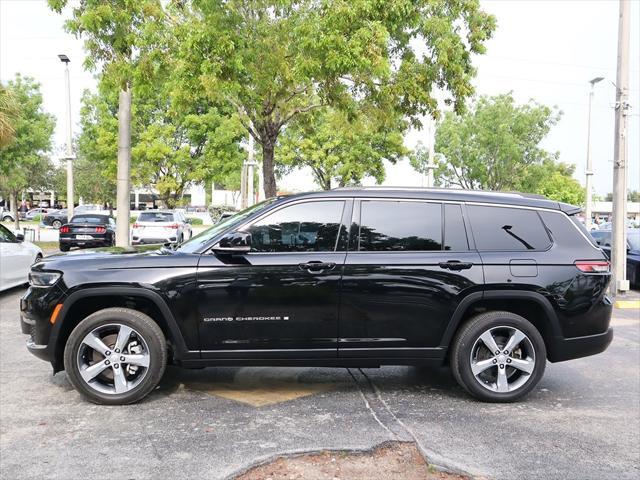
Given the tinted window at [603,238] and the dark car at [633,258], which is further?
the tinted window at [603,238]

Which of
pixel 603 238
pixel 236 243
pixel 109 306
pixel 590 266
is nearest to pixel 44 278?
pixel 109 306

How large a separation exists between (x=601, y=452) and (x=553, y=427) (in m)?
0.46

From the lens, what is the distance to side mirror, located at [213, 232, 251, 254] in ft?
14.3

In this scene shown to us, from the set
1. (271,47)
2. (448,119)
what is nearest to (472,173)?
(448,119)

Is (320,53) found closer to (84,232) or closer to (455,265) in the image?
(455,265)

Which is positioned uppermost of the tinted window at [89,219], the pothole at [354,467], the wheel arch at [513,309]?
the tinted window at [89,219]

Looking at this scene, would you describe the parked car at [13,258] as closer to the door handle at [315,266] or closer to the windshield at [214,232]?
the windshield at [214,232]

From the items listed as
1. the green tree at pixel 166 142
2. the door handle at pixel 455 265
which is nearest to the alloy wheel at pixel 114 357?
the door handle at pixel 455 265

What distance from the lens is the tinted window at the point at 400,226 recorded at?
4625 mm

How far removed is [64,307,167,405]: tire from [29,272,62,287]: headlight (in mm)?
421

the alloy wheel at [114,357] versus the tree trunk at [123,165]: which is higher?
the tree trunk at [123,165]

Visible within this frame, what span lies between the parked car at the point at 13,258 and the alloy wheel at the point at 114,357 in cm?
569

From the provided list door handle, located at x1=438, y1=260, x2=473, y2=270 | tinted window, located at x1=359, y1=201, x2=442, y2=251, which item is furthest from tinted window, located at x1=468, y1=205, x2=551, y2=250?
tinted window, located at x1=359, y1=201, x2=442, y2=251

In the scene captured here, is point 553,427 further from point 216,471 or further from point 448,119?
point 448,119
